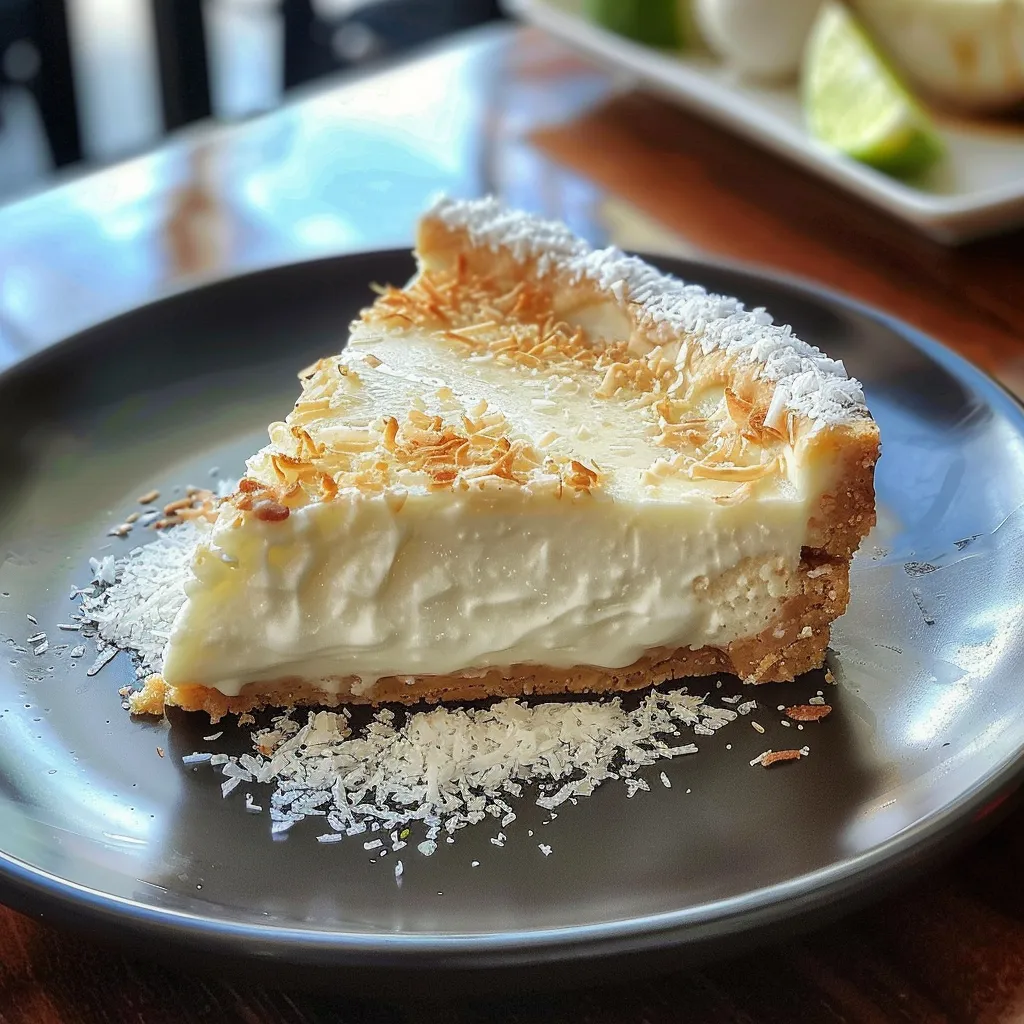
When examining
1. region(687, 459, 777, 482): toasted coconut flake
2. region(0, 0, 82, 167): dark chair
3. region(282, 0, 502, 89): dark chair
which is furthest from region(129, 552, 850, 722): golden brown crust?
region(282, 0, 502, 89): dark chair

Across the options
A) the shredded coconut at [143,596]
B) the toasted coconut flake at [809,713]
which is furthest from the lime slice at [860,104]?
the shredded coconut at [143,596]

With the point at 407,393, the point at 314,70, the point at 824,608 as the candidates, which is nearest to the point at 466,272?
the point at 407,393

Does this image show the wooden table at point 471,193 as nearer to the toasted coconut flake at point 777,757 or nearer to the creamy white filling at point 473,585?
the toasted coconut flake at point 777,757

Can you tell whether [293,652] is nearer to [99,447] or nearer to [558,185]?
[99,447]

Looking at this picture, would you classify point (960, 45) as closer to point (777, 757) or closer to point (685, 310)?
point (685, 310)

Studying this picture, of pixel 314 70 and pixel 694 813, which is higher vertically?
pixel 694 813

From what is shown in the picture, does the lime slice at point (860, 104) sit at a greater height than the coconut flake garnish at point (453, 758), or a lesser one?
greater

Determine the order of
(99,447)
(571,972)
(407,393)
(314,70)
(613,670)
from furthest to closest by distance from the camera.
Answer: (314,70)
(99,447)
(407,393)
(613,670)
(571,972)
